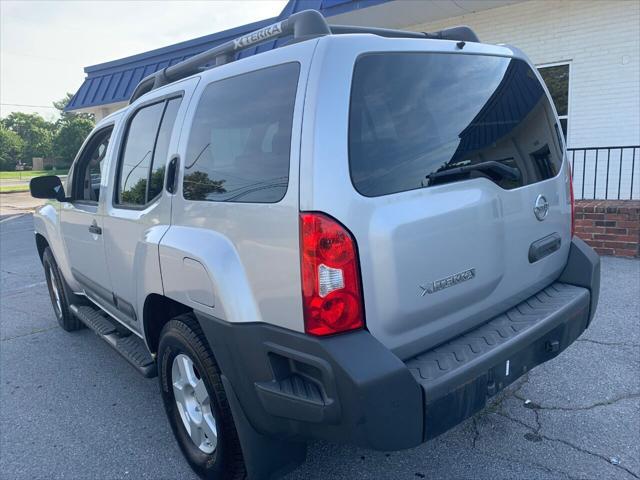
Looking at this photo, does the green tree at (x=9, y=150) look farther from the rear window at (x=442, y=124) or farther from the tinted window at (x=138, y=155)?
the rear window at (x=442, y=124)

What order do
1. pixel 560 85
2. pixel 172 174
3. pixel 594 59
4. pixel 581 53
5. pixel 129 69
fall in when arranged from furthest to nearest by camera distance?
pixel 129 69 → pixel 560 85 → pixel 581 53 → pixel 594 59 → pixel 172 174

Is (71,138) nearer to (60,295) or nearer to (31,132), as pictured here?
(31,132)

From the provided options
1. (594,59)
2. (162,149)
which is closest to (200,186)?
(162,149)

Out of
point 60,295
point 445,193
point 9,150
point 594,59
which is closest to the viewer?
point 445,193

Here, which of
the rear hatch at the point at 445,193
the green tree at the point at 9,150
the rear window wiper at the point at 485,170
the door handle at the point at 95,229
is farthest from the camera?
the green tree at the point at 9,150

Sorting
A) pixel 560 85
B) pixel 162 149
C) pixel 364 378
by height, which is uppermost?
pixel 560 85

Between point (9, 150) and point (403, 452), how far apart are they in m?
74.6

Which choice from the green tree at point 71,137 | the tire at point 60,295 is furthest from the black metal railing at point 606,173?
the green tree at point 71,137

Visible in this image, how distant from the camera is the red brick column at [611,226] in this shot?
20.8 feet

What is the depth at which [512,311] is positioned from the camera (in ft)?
8.76

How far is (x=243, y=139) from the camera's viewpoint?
7.73 feet

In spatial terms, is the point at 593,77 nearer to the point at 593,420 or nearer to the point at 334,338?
the point at 593,420

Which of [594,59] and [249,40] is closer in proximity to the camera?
[249,40]

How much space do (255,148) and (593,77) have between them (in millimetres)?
7504
